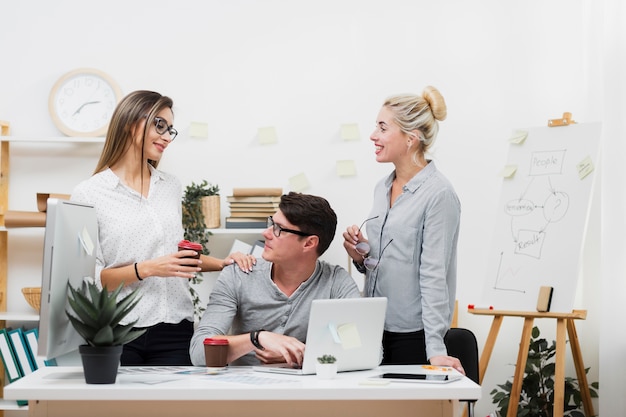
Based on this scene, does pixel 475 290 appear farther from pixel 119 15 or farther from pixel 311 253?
pixel 119 15

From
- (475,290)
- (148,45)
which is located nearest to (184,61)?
(148,45)

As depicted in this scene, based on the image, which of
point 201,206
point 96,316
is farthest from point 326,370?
point 201,206

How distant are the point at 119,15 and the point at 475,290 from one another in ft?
7.72

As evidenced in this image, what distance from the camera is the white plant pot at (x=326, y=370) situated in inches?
82.3

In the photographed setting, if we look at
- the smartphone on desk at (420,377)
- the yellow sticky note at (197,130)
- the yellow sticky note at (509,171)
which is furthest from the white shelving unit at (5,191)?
the smartphone on desk at (420,377)

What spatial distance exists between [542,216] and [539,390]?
0.85m

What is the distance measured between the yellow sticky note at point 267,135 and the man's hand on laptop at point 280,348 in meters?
1.93

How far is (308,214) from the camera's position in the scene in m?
2.52

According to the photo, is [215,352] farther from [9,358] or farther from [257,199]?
[9,358]

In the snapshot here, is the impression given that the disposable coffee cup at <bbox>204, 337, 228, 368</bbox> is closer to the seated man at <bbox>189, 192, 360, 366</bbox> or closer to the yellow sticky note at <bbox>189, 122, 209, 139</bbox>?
the seated man at <bbox>189, 192, 360, 366</bbox>

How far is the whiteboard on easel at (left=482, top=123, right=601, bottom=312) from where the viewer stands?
363 cm

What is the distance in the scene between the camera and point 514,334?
4094 millimetres

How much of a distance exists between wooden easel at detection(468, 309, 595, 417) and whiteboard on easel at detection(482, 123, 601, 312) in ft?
0.16

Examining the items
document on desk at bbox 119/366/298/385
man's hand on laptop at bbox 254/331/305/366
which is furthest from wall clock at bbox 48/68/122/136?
man's hand on laptop at bbox 254/331/305/366
